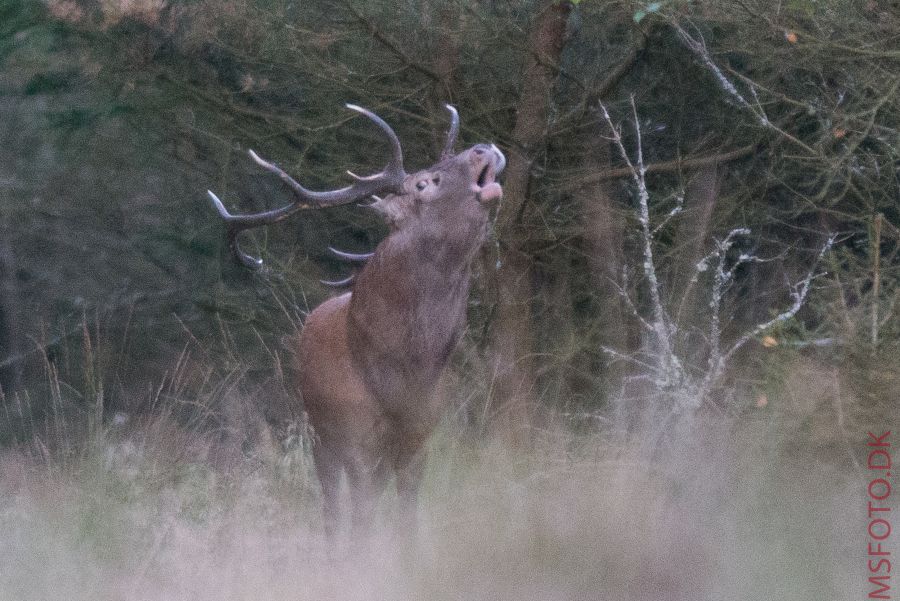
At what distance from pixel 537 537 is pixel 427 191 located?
1.41m

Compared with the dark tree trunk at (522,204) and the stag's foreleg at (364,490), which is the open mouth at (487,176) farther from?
the dark tree trunk at (522,204)

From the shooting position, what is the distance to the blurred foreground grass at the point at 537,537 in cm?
530

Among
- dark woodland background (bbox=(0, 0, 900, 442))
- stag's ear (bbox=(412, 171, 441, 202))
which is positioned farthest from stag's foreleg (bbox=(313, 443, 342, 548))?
dark woodland background (bbox=(0, 0, 900, 442))

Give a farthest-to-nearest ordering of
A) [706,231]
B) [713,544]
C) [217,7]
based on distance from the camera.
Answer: [217,7], [706,231], [713,544]

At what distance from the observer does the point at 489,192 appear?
5.27 metres

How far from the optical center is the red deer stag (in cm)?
538

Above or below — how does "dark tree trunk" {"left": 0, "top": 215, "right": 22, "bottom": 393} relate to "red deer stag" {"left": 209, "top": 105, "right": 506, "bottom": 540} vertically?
below

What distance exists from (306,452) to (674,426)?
6.02ft

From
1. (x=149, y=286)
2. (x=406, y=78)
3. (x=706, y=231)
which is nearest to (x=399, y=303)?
(x=706, y=231)

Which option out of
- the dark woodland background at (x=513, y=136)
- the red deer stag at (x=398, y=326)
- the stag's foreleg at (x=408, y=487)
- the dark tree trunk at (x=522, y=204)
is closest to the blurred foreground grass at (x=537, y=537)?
the stag's foreleg at (x=408, y=487)

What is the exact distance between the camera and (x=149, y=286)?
12.6 meters

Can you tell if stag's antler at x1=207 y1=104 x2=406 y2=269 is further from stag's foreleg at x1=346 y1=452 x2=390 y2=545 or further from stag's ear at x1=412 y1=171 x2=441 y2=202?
stag's foreleg at x1=346 y1=452 x2=390 y2=545

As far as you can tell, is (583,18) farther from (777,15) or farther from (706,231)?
(777,15)

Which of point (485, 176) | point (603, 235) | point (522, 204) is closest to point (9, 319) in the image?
point (522, 204)
